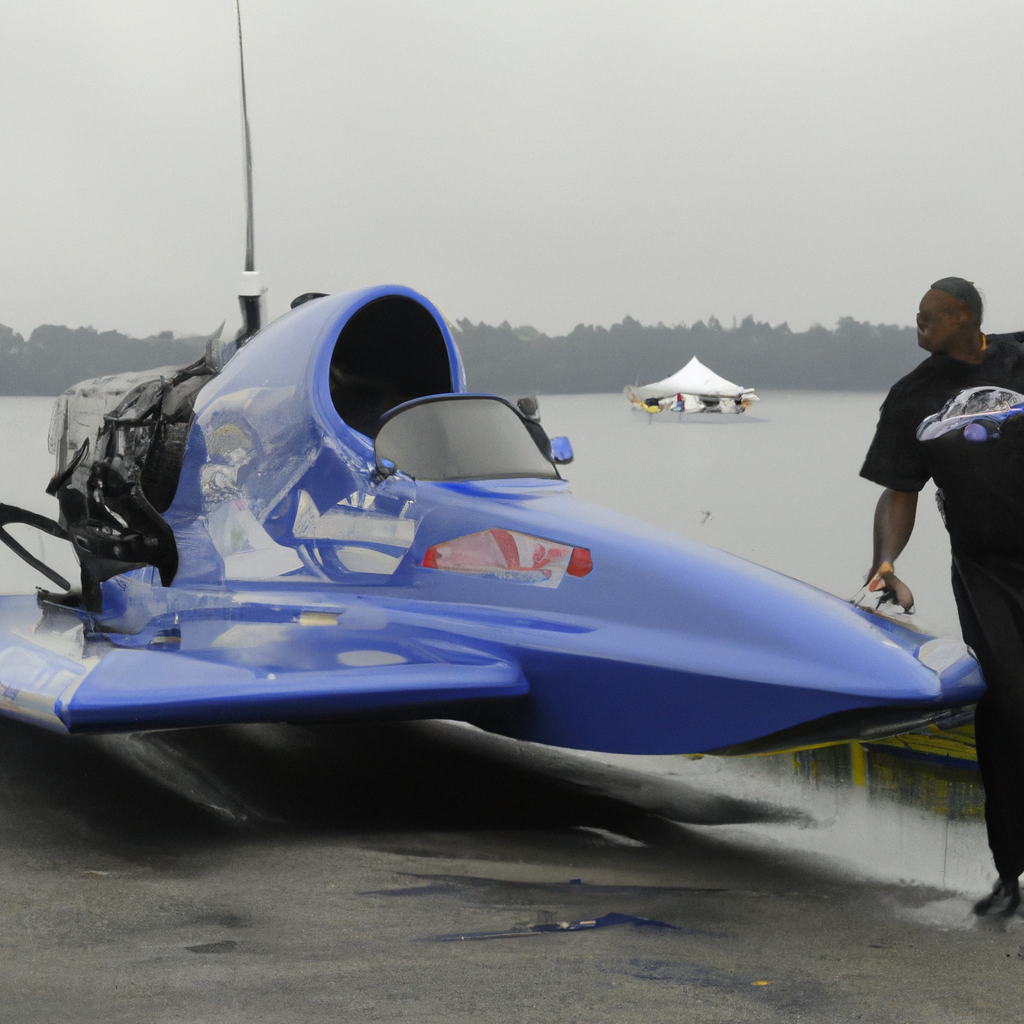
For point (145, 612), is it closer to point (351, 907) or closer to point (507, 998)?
point (351, 907)

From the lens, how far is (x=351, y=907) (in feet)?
11.5

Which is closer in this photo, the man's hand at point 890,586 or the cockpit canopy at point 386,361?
the man's hand at point 890,586

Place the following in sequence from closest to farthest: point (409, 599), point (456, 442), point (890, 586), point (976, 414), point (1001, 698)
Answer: point (1001, 698) < point (976, 414) < point (890, 586) < point (409, 599) < point (456, 442)

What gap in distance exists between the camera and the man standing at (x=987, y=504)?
3516 mm

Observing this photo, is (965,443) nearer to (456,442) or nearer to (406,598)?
(456,442)

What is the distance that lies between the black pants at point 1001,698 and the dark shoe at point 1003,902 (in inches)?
3.5

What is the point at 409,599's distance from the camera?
14.5ft

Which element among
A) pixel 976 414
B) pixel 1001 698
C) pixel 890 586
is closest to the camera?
pixel 1001 698

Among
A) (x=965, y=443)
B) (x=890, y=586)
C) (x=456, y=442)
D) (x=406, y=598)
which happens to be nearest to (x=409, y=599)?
(x=406, y=598)

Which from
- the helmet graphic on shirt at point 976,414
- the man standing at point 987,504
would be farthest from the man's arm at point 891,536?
the helmet graphic on shirt at point 976,414

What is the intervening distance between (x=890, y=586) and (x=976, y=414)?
0.73 metres

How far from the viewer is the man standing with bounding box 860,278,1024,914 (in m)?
3.52

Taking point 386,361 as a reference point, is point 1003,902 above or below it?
below

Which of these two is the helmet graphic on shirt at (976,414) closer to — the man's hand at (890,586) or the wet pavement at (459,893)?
the man's hand at (890,586)
